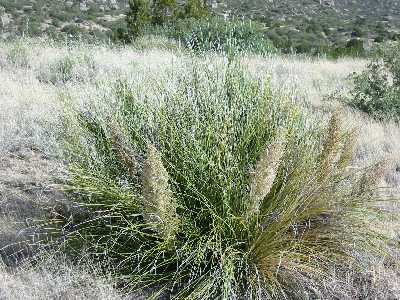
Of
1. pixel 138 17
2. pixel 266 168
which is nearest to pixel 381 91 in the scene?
pixel 266 168

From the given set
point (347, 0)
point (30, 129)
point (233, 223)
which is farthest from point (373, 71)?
point (347, 0)

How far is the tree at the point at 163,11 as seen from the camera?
1825 cm

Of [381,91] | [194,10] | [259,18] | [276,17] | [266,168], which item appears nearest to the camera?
[266,168]

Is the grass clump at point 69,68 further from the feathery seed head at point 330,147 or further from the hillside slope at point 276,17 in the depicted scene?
the hillside slope at point 276,17

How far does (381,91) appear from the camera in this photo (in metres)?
7.58

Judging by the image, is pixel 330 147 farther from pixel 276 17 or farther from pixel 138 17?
pixel 276 17

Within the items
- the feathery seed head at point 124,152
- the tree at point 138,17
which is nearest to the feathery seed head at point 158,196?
the feathery seed head at point 124,152

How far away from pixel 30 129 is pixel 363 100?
14.6 feet

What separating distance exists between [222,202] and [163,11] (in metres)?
16.3

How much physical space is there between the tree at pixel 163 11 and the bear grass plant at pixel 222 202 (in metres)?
15.2

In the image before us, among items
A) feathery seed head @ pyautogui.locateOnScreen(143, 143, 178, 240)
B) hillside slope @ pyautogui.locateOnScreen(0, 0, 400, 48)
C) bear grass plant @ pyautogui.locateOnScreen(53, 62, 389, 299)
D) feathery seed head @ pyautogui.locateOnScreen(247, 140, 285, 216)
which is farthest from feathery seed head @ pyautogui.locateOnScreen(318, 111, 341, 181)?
hillside slope @ pyautogui.locateOnScreen(0, 0, 400, 48)

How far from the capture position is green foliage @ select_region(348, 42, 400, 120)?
724cm

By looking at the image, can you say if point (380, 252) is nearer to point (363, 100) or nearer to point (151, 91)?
point (151, 91)

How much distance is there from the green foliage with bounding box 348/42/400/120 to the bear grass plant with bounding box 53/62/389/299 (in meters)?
4.06
